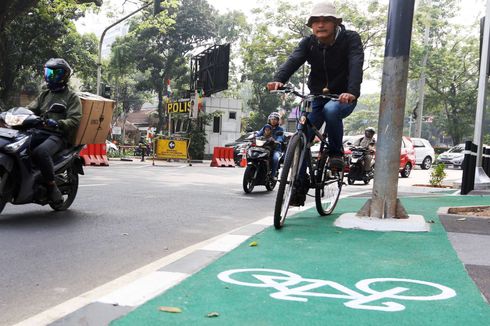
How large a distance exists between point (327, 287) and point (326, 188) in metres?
2.99

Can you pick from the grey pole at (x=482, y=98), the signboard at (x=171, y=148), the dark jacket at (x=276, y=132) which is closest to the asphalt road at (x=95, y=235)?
the dark jacket at (x=276, y=132)

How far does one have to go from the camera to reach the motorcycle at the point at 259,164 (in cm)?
1056

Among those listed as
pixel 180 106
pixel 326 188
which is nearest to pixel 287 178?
pixel 326 188

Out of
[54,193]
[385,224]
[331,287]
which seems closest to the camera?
[331,287]

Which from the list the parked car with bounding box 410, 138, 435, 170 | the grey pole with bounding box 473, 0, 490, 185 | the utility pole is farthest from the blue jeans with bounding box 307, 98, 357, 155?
the utility pole

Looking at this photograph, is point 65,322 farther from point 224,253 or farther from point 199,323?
point 224,253

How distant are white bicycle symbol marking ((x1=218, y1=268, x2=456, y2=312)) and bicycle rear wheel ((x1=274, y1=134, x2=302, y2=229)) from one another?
4.96 ft

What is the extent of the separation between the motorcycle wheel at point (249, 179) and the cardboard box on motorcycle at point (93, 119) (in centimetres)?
388

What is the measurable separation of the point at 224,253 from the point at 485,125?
9570mm

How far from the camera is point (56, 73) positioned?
20.4 ft

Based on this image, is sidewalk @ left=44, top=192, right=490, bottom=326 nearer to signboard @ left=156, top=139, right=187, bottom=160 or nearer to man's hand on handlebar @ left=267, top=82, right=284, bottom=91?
man's hand on handlebar @ left=267, top=82, right=284, bottom=91

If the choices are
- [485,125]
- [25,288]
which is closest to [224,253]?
[25,288]

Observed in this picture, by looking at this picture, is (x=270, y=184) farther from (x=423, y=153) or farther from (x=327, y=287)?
(x=423, y=153)

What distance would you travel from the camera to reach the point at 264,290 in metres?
3.10
